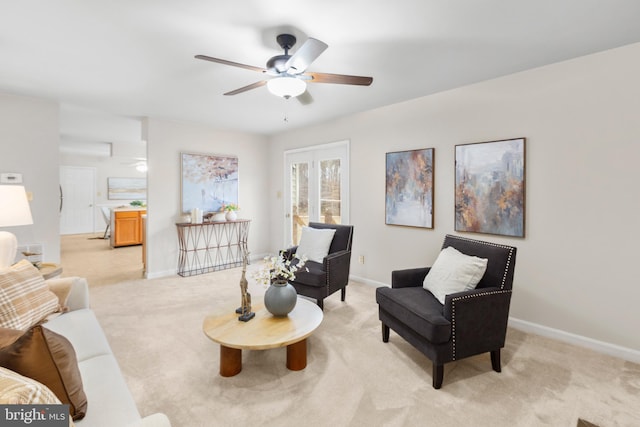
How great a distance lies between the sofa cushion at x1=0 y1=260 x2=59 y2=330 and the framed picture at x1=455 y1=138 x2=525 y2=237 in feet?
11.5

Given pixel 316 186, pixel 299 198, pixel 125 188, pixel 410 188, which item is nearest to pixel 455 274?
pixel 410 188

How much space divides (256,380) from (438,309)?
1322 mm

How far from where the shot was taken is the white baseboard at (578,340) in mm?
2351

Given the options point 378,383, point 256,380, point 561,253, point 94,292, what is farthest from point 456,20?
point 94,292

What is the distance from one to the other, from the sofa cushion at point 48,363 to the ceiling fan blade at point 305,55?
1775mm

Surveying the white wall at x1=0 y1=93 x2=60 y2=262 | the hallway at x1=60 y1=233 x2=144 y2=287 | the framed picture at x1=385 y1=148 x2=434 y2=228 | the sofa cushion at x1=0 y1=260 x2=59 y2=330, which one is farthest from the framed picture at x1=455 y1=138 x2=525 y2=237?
the white wall at x1=0 y1=93 x2=60 y2=262

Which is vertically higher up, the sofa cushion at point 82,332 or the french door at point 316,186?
the french door at point 316,186

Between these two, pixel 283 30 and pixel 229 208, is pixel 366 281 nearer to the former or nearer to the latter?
pixel 229 208

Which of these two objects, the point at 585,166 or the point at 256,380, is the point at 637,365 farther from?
the point at 256,380

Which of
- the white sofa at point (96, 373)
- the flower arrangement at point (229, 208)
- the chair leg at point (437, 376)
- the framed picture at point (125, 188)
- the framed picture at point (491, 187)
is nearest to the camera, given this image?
the white sofa at point (96, 373)

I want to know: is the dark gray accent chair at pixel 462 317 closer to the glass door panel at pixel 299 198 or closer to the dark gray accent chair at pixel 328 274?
the dark gray accent chair at pixel 328 274

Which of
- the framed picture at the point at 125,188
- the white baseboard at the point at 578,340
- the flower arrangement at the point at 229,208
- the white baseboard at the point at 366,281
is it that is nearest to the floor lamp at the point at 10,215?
the flower arrangement at the point at 229,208

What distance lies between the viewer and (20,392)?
0.79m

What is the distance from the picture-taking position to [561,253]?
266cm
